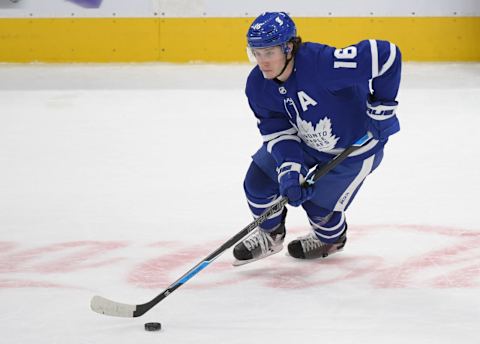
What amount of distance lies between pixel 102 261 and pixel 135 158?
4.78 ft

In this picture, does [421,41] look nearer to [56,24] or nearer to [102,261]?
[56,24]

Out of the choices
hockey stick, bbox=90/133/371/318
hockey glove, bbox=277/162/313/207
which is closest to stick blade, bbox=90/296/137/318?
hockey stick, bbox=90/133/371/318

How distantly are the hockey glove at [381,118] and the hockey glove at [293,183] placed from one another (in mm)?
240

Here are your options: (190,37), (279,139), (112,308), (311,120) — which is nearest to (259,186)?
(279,139)

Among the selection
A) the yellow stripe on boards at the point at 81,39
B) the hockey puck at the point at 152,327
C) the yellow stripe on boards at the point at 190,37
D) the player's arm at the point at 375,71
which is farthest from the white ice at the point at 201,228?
the yellow stripe on boards at the point at 81,39

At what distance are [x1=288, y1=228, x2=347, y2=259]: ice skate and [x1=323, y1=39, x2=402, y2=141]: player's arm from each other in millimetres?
446

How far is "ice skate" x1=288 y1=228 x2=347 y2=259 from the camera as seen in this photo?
3.24 m

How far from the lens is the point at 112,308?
2.63 meters

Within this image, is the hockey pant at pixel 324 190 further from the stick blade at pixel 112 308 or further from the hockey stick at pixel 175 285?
the stick blade at pixel 112 308

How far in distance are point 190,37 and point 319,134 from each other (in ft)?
13.9

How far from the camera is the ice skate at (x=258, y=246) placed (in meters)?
3.21

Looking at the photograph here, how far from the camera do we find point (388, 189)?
405cm

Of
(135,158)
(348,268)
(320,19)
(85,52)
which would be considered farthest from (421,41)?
(348,268)

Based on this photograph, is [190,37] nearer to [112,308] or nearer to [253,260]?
[253,260]
